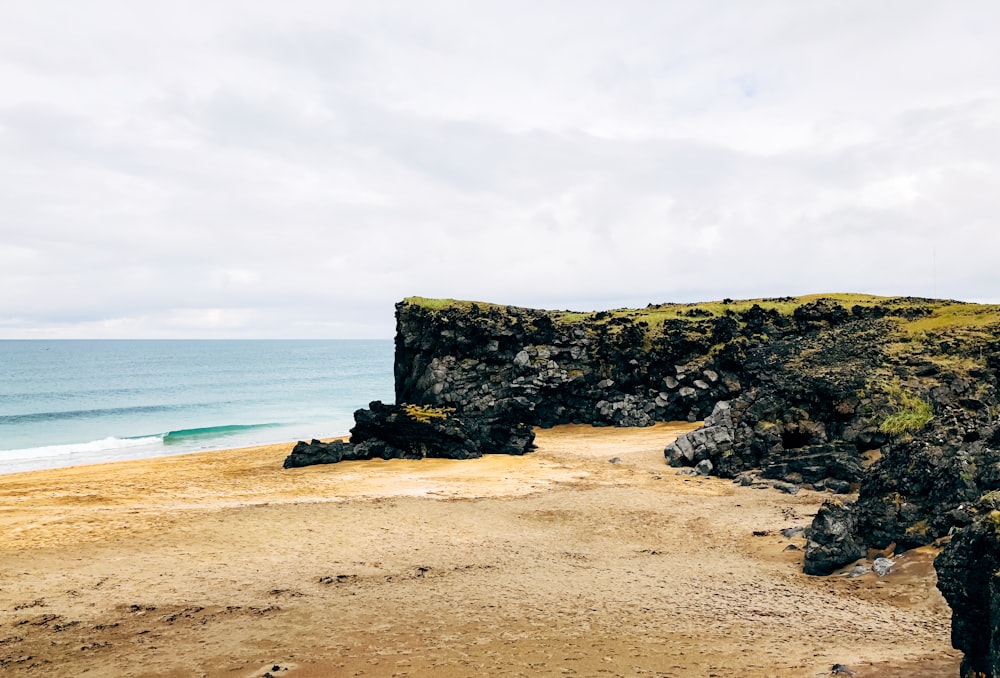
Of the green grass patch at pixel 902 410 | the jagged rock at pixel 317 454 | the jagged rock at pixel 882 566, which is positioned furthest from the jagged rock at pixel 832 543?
the jagged rock at pixel 317 454

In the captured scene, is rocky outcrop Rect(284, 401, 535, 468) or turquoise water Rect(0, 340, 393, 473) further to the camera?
turquoise water Rect(0, 340, 393, 473)

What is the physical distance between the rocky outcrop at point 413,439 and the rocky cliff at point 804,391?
2.45m

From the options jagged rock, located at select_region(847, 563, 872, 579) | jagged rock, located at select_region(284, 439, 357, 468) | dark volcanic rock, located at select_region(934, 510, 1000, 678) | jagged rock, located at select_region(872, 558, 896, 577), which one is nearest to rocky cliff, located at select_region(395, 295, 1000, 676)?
dark volcanic rock, located at select_region(934, 510, 1000, 678)

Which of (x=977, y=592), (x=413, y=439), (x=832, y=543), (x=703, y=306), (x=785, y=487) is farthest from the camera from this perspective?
(x=703, y=306)

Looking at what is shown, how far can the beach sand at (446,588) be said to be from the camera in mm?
10961

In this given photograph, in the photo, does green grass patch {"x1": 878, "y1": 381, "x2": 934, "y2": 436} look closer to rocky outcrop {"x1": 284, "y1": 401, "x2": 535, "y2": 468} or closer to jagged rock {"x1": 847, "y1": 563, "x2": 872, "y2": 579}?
jagged rock {"x1": 847, "y1": 563, "x2": 872, "y2": 579}

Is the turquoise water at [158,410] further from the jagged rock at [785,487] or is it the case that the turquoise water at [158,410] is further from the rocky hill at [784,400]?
the jagged rock at [785,487]

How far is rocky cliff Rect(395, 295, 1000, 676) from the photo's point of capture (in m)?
15.1

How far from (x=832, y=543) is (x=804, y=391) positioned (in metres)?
15.8

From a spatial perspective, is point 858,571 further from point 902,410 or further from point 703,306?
point 703,306

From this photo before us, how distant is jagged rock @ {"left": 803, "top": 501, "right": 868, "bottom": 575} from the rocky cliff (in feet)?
0.14

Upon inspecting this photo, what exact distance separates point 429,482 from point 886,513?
18.2 meters

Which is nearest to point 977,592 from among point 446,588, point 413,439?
point 446,588

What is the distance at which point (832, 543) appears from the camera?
15.3m
